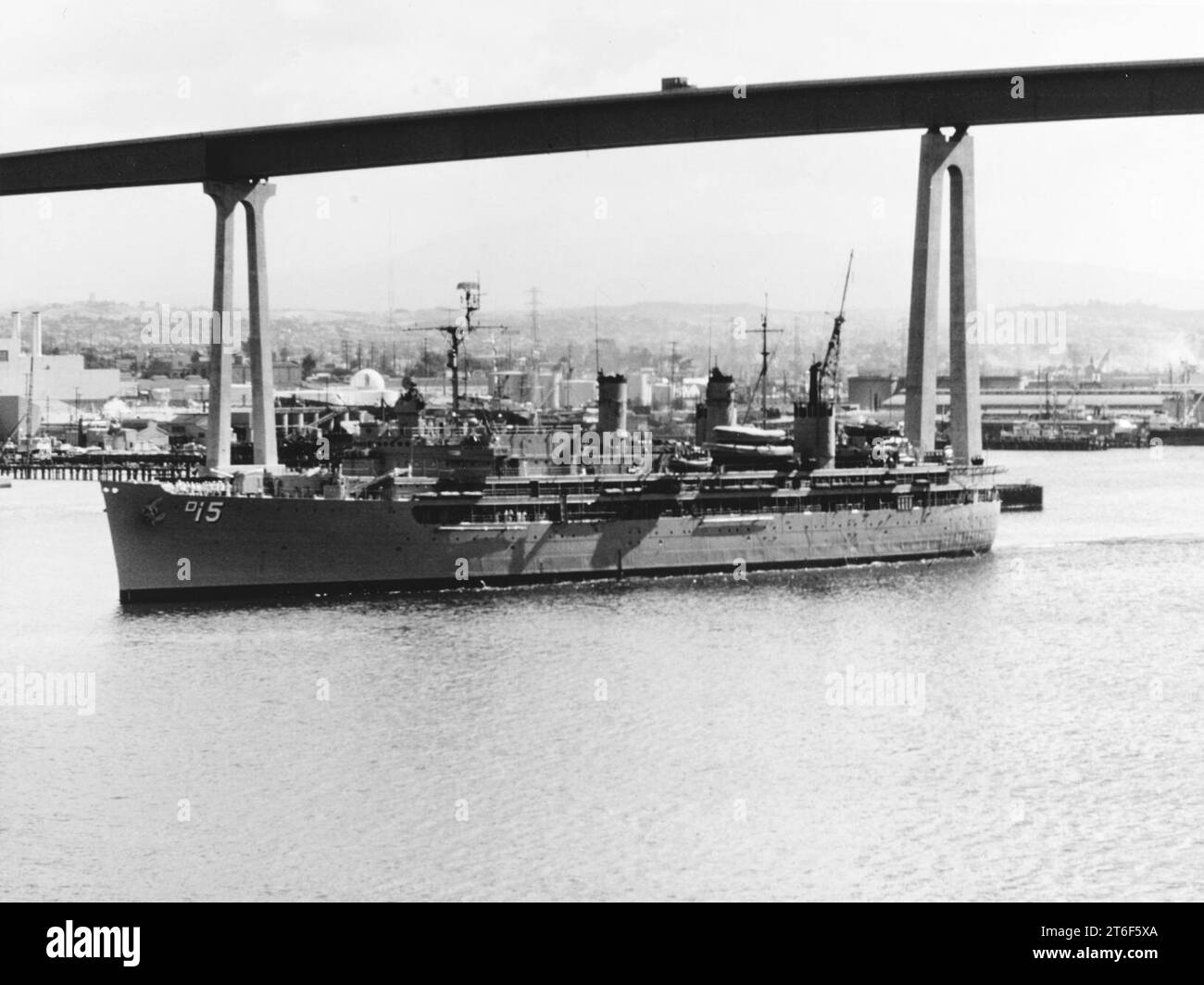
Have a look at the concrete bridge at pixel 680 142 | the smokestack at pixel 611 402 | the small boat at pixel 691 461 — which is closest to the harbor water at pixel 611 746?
the small boat at pixel 691 461

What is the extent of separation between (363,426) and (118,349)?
502 feet

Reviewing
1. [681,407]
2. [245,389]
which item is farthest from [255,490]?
[681,407]

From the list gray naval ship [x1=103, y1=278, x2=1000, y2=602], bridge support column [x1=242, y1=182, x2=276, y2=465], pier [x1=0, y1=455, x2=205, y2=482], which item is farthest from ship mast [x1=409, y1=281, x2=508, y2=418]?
pier [x1=0, y1=455, x2=205, y2=482]

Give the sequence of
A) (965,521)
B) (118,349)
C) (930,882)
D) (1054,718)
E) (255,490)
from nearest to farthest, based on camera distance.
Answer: (930,882)
(1054,718)
(255,490)
(965,521)
(118,349)

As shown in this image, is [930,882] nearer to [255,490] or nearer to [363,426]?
[255,490]

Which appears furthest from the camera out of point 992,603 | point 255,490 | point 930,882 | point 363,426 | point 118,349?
point 118,349

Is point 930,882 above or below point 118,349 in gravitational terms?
below

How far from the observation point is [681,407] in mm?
118625

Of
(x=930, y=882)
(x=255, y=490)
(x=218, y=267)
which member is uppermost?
(x=218, y=267)

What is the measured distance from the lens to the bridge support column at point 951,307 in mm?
43500

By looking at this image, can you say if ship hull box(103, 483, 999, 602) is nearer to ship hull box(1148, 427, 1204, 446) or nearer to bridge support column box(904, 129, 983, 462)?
bridge support column box(904, 129, 983, 462)

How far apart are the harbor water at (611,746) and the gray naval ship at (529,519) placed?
3.35 feet

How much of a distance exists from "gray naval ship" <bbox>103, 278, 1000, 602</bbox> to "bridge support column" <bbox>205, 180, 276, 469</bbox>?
10.1 metres
